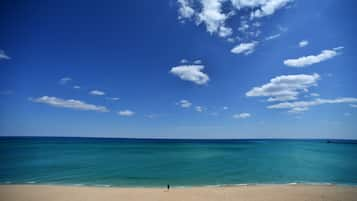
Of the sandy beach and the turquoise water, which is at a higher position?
the sandy beach

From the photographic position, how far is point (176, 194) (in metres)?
10.6

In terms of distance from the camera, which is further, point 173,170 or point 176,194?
point 173,170

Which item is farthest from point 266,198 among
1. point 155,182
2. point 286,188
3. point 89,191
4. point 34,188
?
point 34,188

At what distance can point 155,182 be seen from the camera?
15.6 metres

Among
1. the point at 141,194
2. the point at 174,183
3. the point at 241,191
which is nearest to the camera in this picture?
the point at 141,194

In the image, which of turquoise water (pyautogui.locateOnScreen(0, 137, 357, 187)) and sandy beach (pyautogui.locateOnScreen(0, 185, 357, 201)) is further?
turquoise water (pyautogui.locateOnScreen(0, 137, 357, 187))

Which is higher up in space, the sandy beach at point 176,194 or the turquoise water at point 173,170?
the sandy beach at point 176,194

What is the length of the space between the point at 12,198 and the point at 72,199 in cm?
294

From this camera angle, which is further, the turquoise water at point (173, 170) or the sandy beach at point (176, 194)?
the turquoise water at point (173, 170)

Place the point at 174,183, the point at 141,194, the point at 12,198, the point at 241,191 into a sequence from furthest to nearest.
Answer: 1. the point at 174,183
2. the point at 241,191
3. the point at 141,194
4. the point at 12,198

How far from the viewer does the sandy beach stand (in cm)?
970

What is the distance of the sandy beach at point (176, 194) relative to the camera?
9.70 metres

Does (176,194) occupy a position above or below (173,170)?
above

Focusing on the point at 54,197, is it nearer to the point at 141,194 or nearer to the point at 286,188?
the point at 141,194
